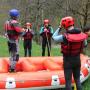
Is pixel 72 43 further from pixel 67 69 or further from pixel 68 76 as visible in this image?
pixel 68 76

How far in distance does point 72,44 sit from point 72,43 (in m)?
0.02

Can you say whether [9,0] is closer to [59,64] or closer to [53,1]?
[53,1]

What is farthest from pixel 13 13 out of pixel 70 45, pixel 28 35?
pixel 28 35

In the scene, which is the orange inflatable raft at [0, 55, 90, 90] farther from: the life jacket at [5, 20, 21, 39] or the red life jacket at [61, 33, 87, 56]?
the red life jacket at [61, 33, 87, 56]

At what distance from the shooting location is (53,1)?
102ft

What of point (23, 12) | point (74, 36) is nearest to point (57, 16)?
point (23, 12)

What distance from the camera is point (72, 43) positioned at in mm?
6484

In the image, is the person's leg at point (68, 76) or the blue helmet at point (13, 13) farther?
the blue helmet at point (13, 13)

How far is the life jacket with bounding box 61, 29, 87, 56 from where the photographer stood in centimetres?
645

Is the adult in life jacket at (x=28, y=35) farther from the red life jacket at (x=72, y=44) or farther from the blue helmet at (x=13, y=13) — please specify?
the red life jacket at (x=72, y=44)

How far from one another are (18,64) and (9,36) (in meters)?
1.30

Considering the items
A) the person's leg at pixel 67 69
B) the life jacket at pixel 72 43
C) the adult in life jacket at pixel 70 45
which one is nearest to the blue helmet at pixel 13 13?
the adult in life jacket at pixel 70 45

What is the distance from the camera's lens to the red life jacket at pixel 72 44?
21.2ft

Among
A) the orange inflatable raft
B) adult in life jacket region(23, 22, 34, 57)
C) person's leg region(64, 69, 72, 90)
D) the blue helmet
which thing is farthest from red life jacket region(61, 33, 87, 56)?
adult in life jacket region(23, 22, 34, 57)
